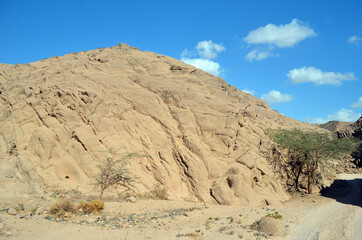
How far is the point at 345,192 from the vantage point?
25391 millimetres

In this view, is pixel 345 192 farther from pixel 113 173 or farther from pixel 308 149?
pixel 113 173

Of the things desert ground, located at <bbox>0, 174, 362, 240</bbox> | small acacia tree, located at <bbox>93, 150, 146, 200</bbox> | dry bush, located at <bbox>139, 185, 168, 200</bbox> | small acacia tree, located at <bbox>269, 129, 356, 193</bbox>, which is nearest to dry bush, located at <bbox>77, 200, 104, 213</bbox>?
desert ground, located at <bbox>0, 174, 362, 240</bbox>

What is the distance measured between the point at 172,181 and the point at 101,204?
19.9 feet

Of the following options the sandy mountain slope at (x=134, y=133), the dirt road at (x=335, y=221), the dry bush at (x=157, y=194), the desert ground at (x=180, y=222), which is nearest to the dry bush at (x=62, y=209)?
the desert ground at (x=180, y=222)

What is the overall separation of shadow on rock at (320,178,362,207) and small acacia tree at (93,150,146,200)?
54.2 ft

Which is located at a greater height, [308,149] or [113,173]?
[308,149]

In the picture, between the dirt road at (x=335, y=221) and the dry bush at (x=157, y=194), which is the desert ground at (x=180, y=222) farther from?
the dry bush at (x=157, y=194)

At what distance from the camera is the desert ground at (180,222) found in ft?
42.5

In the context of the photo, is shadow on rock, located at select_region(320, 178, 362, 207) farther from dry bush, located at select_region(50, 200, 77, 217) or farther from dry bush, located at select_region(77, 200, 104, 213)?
dry bush, located at select_region(50, 200, 77, 217)

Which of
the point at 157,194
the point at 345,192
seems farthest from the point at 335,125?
the point at 157,194

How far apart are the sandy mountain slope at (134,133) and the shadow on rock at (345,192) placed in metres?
4.94

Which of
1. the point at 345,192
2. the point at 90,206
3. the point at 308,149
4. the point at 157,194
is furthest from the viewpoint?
the point at 345,192

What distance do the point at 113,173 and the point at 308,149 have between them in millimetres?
16263

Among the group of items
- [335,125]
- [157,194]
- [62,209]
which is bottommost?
[62,209]
